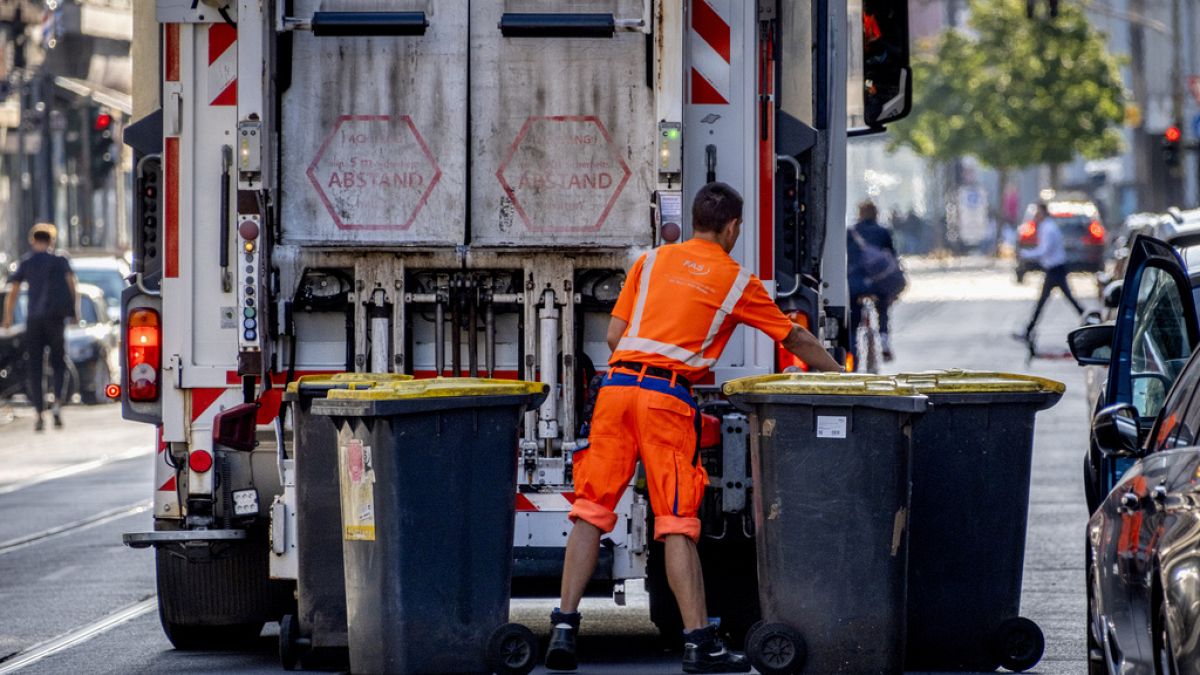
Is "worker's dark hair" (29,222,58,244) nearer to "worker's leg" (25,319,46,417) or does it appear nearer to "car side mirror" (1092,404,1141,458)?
"worker's leg" (25,319,46,417)

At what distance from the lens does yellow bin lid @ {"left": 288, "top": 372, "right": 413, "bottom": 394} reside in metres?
8.02

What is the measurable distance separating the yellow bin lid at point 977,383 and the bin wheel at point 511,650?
1504 mm

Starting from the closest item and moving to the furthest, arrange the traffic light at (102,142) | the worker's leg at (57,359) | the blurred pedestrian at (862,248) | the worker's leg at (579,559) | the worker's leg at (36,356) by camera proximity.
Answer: the worker's leg at (579,559) → the worker's leg at (36,356) → the worker's leg at (57,359) → the blurred pedestrian at (862,248) → the traffic light at (102,142)

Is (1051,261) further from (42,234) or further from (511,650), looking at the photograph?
(511,650)

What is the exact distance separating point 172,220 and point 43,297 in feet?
44.2

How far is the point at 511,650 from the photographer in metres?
7.87

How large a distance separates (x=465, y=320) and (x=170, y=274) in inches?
42.3

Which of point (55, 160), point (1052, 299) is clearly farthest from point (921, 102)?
point (55, 160)

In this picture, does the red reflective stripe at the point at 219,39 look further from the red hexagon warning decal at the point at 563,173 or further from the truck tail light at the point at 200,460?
the truck tail light at the point at 200,460

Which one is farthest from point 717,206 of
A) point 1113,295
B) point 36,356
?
point 36,356

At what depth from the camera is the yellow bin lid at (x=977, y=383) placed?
Result: 8195 mm

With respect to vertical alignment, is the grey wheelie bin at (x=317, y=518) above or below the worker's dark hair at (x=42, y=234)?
below

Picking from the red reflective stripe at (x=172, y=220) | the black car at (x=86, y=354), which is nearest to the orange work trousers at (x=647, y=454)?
the red reflective stripe at (x=172, y=220)

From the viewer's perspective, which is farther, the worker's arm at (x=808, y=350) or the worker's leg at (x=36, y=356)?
the worker's leg at (x=36, y=356)
